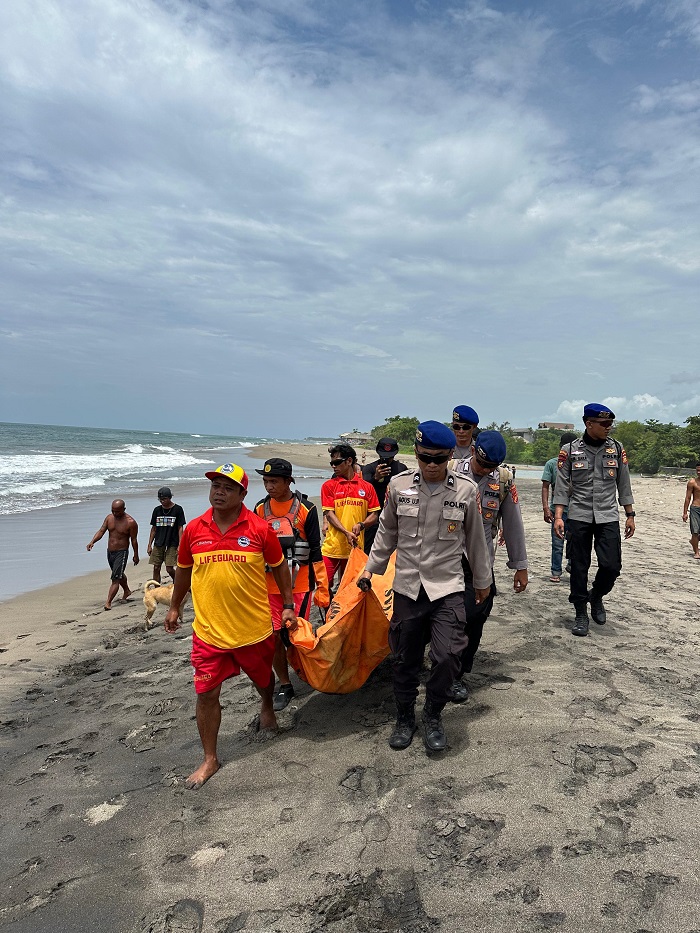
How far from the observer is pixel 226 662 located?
127 inches

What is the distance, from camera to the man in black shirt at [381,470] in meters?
5.62

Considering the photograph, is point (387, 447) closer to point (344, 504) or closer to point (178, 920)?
point (344, 504)

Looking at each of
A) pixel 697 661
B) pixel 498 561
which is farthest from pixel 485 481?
pixel 498 561

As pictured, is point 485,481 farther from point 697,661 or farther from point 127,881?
point 127,881

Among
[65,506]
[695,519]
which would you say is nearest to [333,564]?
[695,519]

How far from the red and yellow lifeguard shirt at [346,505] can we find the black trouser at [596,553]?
1.88m

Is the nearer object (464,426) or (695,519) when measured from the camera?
(464,426)

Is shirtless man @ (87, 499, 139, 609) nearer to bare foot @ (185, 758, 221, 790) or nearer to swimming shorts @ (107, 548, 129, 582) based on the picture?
swimming shorts @ (107, 548, 129, 582)

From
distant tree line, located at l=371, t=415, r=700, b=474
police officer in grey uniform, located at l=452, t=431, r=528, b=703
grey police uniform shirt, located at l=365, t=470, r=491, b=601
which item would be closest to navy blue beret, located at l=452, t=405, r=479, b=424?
police officer in grey uniform, located at l=452, t=431, r=528, b=703

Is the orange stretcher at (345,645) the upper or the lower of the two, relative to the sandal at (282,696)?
upper

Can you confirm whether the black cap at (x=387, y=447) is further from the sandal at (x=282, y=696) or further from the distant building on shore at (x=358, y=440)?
the distant building on shore at (x=358, y=440)

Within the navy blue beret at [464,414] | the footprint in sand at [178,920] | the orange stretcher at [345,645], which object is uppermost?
the navy blue beret at [464,414]

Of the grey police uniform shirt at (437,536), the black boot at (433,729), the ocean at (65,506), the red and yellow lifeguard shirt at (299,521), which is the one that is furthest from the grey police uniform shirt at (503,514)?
the ocean at (65,506)

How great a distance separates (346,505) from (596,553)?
2.35 metres
